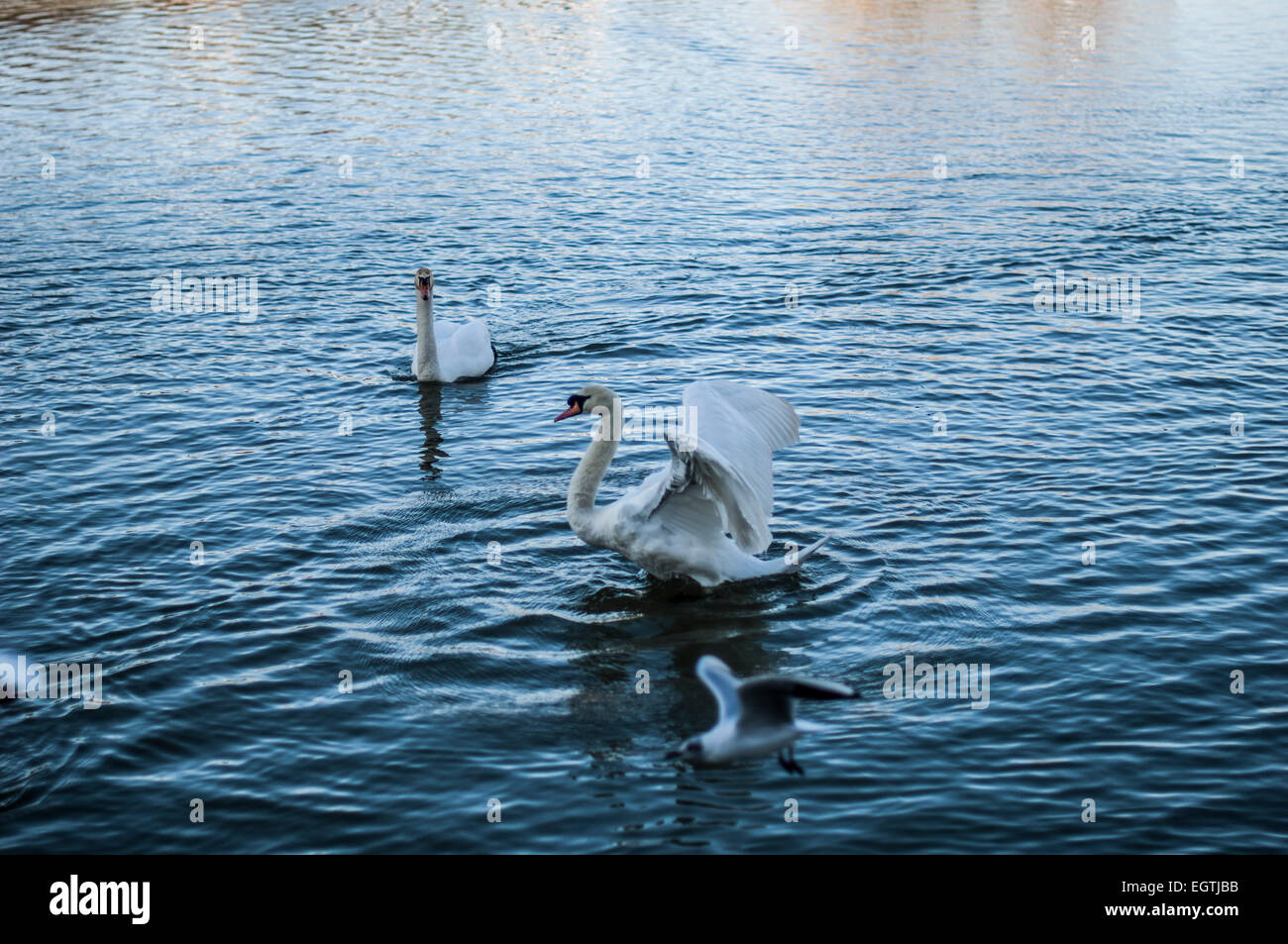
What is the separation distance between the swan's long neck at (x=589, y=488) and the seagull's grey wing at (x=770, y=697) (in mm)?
4727

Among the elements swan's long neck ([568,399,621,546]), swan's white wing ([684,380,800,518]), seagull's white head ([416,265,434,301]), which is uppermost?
seagull's white head ([416,265,434,301])

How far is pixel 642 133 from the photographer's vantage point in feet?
110

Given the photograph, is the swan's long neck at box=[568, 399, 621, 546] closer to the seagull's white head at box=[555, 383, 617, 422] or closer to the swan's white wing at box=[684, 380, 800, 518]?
the seagull's white head at box=[555, 383, 617, 422]

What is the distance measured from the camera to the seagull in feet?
27.7

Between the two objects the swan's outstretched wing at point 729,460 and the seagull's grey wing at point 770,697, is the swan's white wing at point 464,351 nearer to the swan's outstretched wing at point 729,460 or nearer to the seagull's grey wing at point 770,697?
the swan's outstretched wing at point 729,460

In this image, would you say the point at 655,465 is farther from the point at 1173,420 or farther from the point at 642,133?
the point at 642,133

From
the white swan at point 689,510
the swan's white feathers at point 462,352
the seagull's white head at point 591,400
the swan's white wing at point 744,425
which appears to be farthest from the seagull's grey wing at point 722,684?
the swan's white feathers at point 462,352

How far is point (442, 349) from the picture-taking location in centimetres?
1939

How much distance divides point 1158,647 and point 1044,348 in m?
8.40

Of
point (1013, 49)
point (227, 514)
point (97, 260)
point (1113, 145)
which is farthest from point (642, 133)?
point (227, 514)

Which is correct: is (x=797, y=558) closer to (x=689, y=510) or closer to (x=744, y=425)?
(x=689, y=510)

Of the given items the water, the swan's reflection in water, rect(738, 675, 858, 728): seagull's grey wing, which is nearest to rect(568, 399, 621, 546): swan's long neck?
the water

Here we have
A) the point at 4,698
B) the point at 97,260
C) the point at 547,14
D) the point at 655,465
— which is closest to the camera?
the point at 4,698
